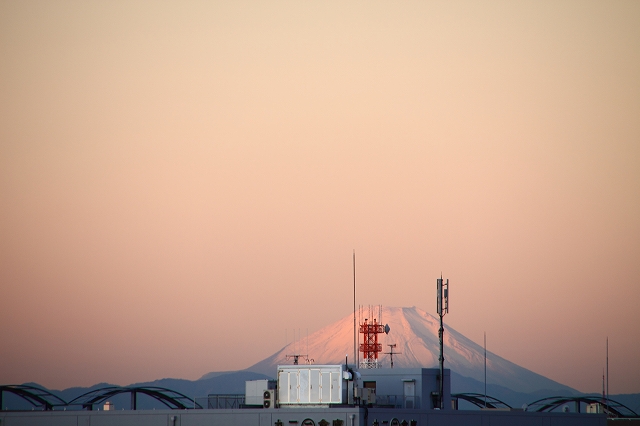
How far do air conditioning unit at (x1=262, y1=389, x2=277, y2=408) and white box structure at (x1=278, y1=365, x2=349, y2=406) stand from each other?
435mm

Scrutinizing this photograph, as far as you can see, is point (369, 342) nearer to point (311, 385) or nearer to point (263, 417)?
point (311, 385)

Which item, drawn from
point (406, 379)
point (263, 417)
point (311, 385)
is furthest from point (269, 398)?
point (406, 379)

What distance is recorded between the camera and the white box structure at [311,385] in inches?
2623

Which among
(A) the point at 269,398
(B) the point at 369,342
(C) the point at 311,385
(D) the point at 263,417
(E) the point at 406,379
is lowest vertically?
(D) the point at 263,417

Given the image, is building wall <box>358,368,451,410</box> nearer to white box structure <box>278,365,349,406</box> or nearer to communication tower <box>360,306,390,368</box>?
white box structure <box>278,365,349,406</box>

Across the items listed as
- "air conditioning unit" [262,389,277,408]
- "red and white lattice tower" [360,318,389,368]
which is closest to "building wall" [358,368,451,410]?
"air conditioning unit" [262,389,277,408]

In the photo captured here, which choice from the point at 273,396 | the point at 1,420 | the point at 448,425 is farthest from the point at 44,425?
the point at 448,425

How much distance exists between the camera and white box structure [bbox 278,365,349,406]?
2623 inches

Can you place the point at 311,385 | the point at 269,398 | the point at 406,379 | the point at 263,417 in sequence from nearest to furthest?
the point at 263,417 < the point at 311,385 < the point at 269,398 < the point at 406,379

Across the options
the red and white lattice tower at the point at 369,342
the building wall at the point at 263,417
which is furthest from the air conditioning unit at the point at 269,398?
the red and white lattice tower at the point at 369,342

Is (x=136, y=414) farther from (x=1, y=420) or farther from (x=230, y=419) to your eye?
(x=1, y=420)

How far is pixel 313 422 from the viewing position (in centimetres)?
6538

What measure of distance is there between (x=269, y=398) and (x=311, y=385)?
128 inches

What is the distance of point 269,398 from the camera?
68438 mm
